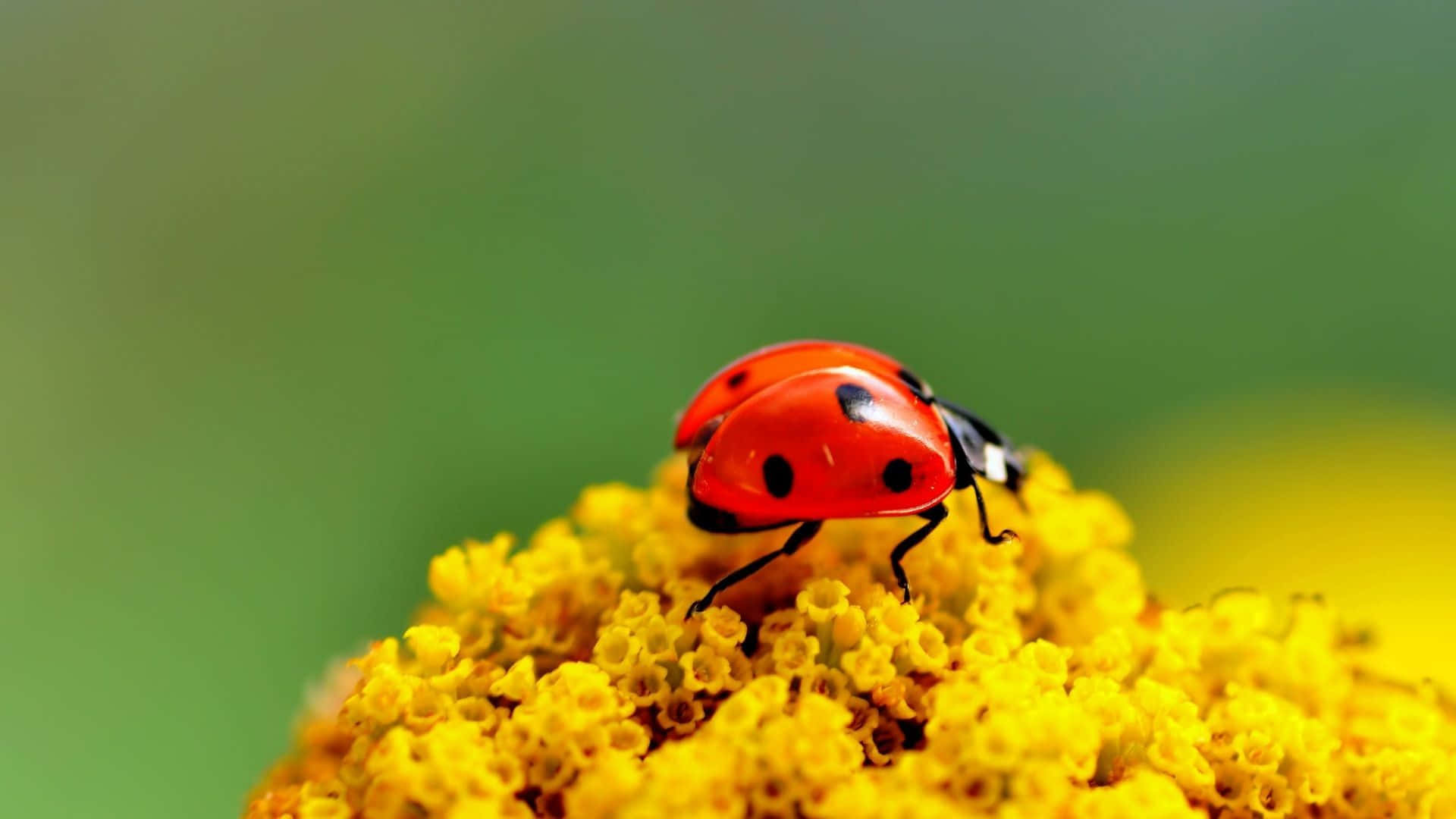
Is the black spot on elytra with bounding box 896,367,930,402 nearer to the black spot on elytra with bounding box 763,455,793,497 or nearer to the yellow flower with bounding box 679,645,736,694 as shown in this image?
the black spot on elytra with bounding box 763,455,793,497

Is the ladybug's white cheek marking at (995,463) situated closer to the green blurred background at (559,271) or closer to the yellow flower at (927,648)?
the yellow flower at (927,648)

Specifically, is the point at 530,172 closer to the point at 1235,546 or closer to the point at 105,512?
the point at 105,512

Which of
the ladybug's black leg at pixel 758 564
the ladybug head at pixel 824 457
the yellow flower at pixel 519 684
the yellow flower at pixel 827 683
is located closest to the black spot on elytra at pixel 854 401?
the ladybug head at pixel 824 457

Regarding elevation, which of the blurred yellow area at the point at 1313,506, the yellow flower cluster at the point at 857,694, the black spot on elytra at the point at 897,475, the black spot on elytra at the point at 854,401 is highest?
the black spot on elytra at the point at 854,401

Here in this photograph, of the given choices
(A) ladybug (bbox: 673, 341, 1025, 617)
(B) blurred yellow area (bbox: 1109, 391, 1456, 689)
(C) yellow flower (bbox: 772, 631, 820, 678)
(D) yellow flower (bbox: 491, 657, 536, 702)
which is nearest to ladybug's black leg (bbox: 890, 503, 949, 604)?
(A) ladybug (bbox: 673, 341, 1025, 617)

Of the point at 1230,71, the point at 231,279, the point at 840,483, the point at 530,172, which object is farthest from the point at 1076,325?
the point at 840,483

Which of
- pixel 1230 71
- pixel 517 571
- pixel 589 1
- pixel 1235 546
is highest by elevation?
pixel 589 1
